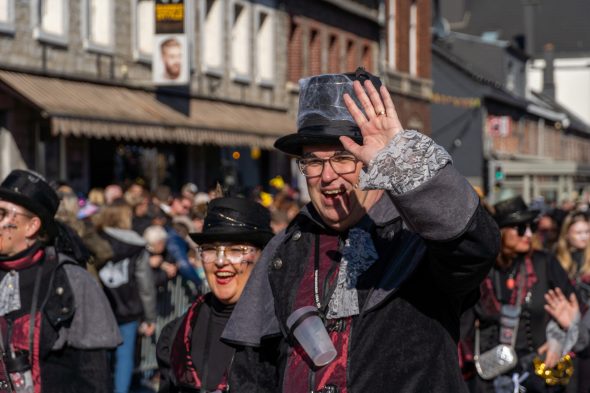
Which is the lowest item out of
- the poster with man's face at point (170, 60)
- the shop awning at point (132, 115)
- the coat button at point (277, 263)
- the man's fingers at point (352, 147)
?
the coat button at point (277, 263)

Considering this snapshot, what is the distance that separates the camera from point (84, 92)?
19.0 m

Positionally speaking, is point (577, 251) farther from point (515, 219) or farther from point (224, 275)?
point (224, 275)

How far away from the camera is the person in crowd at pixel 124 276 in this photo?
10.4 m

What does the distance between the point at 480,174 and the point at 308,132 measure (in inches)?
1811

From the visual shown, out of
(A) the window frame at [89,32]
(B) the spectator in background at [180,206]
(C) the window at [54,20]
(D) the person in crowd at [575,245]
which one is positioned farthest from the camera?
(A) the window frame at [89,32]

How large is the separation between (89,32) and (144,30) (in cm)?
188

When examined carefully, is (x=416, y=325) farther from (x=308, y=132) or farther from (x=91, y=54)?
(x=91, y=54)

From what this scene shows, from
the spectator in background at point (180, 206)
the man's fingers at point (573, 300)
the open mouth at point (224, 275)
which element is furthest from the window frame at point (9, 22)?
the open mouth at point (224, 275)

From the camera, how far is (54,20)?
18.8 metres

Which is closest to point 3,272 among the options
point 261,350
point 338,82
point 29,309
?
point 29,309

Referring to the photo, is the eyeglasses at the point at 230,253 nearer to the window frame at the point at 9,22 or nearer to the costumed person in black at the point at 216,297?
the costumed person in black at the point at 216,297

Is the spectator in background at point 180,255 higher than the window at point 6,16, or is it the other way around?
the window at point 6,16

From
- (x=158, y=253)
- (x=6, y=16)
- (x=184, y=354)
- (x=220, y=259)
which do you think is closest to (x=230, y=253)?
(x=220, y=259)

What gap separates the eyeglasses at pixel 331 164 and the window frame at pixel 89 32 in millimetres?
16156
